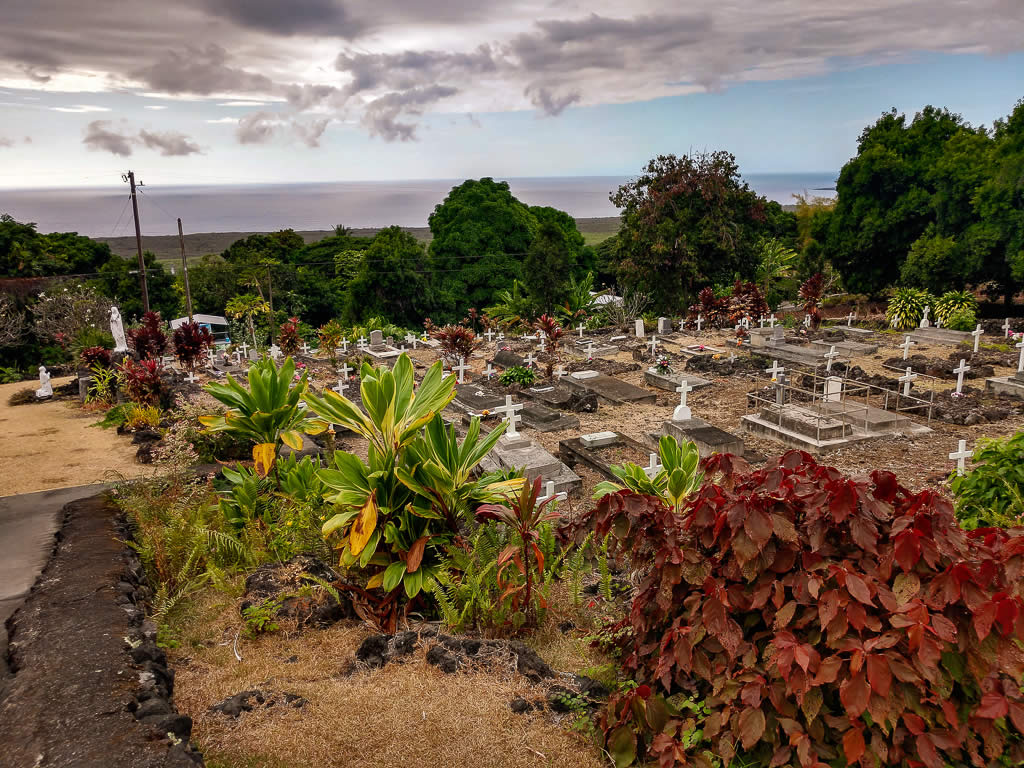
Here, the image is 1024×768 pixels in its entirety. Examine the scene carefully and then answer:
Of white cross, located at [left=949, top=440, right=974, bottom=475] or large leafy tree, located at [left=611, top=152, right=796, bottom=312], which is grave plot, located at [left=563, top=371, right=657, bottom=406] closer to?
white cross, located at [left=949, top=440, right=974, bottom=475]

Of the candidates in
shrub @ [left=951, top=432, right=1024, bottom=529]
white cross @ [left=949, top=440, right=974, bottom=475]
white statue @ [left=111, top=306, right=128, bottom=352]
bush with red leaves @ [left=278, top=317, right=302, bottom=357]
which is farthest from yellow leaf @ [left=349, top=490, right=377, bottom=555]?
bush with red leaves @ [left=278, top=317, right=302, bottom=357]

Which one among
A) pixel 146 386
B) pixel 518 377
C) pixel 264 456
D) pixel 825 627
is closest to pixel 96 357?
pixel 146 386

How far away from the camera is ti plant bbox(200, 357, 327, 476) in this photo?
608 cm

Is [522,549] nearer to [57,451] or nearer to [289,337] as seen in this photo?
[57,451]

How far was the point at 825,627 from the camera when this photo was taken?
2.43 meters

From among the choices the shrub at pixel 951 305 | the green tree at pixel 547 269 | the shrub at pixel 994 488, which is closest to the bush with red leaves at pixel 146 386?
the shrub at pixel 994 488

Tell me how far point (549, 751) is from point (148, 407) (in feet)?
35.3

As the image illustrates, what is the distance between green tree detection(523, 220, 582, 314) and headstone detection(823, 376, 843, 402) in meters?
14.8

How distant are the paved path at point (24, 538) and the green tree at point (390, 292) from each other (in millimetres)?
24340

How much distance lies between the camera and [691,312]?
2256 cm

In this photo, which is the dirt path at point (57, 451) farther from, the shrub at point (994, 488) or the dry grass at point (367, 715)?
the shrub at point (994, 488)

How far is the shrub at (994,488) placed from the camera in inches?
209

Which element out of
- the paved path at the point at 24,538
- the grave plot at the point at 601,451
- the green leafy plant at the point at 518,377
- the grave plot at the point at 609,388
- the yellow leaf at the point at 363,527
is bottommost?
the grave plot at the point at 601,451

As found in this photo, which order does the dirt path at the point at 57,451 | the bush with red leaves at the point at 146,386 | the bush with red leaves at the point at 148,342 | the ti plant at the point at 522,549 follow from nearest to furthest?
the ti plant at the point at 522,549, the dirt path at the point at 57,451, the bush with red leaves at the point at 146,386, the bush with red leaves at the point at 148,342
